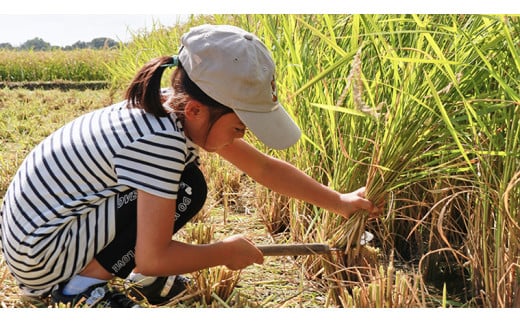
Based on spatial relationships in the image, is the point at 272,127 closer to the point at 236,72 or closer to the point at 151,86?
the point at 236,72

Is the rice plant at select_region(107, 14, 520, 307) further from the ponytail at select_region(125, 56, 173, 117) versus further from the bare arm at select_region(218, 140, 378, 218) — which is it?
the ponytail at select_region(125, 56, 173, 117)

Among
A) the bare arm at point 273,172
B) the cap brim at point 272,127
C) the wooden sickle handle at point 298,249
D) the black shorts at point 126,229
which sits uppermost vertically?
the cap brim at point 272,127

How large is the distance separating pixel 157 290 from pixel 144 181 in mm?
372

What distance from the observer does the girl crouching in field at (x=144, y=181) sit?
1.44 meters

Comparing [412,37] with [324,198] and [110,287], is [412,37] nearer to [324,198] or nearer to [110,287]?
[324,198]

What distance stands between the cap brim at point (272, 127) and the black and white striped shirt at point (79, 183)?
16cm

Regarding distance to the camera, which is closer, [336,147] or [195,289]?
[195,289]

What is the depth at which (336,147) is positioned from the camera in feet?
6.01

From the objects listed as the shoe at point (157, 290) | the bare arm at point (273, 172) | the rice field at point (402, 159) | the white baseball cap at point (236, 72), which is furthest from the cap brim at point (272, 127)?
the shoe at point (157, 290)

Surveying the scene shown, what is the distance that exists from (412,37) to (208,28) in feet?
2.07

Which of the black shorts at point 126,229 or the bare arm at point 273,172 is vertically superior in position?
the bare arm at point 273,172

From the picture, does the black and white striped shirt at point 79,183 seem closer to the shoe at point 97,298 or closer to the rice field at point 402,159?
the shoe at point 97,298

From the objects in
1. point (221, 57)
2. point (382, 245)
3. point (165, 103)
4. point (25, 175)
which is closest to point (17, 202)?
point (25, 175)

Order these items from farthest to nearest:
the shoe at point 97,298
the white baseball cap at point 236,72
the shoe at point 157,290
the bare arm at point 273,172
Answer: the bare arm at point 273,172 < the shoe at point 157,290 < the shoe at point 97,298 < the white baseball cap at point 236,72
